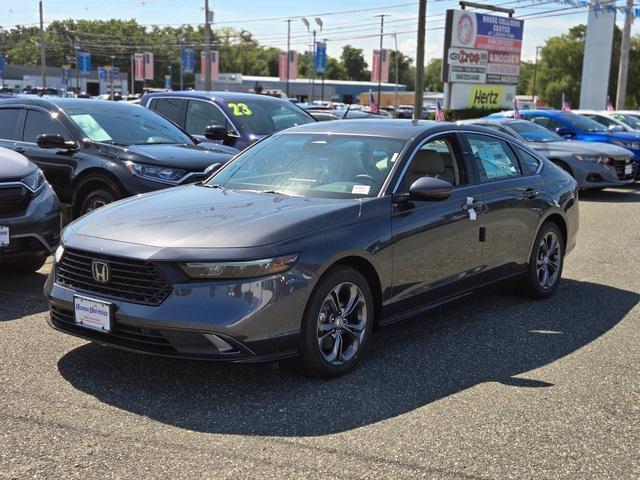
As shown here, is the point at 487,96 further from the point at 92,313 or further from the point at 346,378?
the point at 92,313

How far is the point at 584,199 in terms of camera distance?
14.5 metres

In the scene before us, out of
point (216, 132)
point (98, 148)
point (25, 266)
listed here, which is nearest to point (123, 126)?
point (98, 148)

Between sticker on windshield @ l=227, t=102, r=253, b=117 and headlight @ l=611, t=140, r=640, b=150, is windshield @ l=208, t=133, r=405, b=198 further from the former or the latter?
headlight @ l=611, t=140, r=640, b=150

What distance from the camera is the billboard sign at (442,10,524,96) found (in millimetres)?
24812

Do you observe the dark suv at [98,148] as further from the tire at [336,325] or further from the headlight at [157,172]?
the tire at [336,325]

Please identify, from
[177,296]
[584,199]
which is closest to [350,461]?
[177,296]

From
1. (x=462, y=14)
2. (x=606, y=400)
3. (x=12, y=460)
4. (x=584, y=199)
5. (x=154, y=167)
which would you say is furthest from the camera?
(x=462, y=14)

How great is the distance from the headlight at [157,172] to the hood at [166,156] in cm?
4

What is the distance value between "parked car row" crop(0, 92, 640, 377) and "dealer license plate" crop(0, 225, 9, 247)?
1.2 inches

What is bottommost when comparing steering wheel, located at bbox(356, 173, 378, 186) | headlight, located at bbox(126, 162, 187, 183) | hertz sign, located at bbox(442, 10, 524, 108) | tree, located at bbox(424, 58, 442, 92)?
headlight, located at bbox(126, 162, 187, 183)

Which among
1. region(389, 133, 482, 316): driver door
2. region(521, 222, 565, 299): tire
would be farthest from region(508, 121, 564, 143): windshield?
region(389, 133, 482, 316): driver door

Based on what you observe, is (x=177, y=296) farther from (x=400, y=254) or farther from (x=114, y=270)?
(x=400, y=254)

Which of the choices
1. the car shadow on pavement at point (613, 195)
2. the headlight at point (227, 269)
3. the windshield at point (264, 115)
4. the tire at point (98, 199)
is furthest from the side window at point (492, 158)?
the car shadow on pavement at point (613, 195)

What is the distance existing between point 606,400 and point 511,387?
529mm
